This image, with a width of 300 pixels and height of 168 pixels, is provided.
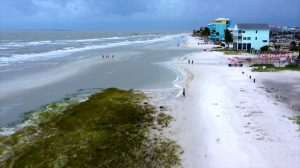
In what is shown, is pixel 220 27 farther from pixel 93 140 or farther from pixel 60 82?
pixel 93 140

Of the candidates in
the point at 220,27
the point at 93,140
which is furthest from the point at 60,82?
the point at 220,27

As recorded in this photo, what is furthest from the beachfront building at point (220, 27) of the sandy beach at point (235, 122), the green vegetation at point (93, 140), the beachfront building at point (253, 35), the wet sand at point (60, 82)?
the green vegetation at point (93, 140)

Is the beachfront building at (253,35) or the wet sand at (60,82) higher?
the beachfront building at (253,35)

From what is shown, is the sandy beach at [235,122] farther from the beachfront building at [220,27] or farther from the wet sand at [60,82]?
the beachfront building at [220,27]

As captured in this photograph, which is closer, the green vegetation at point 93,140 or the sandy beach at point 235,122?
the green vegetation at point 93,140

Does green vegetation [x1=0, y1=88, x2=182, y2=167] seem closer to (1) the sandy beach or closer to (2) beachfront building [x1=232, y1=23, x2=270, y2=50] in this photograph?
(1) the sandy beach

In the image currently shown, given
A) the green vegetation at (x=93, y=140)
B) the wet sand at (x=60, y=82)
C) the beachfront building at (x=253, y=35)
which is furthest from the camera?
the beachfront building at (x=253, y=35)

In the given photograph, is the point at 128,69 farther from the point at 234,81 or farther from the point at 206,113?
the point at 206,113
